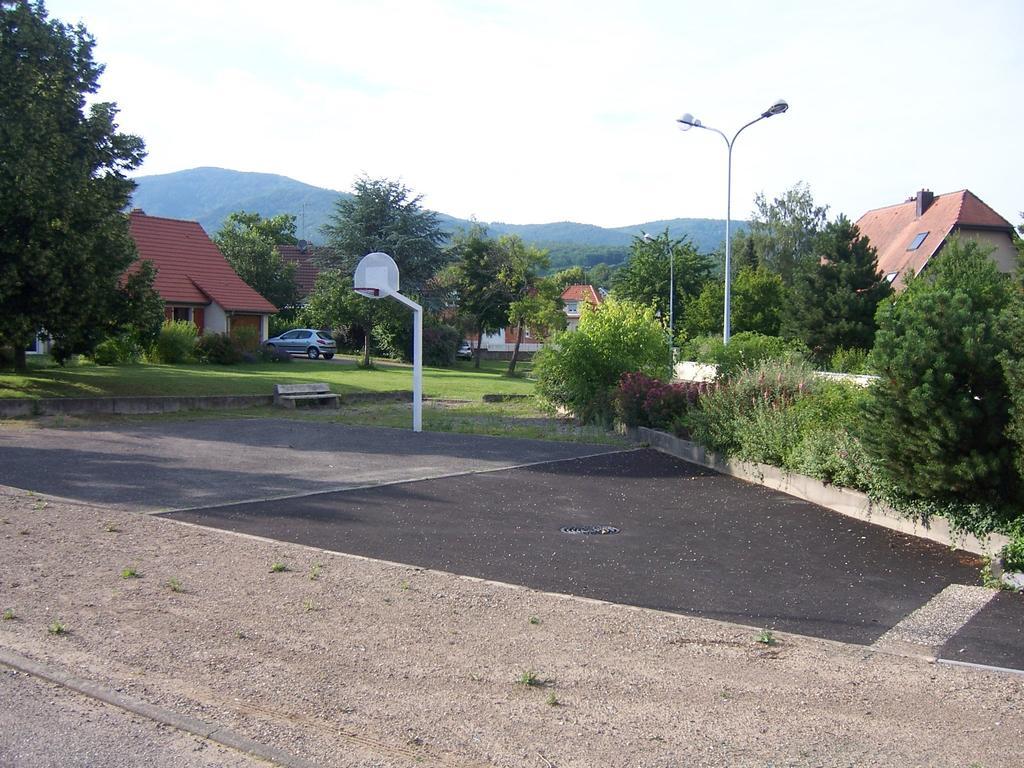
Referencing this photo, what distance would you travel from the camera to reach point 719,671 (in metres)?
5.66

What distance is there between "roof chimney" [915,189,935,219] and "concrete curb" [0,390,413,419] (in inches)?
1909

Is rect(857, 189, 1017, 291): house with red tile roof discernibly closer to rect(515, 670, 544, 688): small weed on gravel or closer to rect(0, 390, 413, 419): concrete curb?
rect(0, 390, 413, 419): concrete curb

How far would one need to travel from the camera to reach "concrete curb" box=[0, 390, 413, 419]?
66.5ft

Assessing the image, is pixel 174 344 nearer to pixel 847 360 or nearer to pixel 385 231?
pixel 385 231

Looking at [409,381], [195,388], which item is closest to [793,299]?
[409,381]

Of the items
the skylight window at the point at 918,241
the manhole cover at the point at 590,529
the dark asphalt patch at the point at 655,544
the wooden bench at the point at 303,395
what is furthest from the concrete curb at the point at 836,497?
the skylight window at the point at 918,241

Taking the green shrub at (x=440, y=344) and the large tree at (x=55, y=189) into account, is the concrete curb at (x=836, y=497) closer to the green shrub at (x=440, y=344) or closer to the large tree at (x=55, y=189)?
the large tree at (x=55, y=189)

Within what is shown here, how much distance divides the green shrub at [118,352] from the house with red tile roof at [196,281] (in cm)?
739

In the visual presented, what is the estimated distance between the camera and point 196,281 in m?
47.3

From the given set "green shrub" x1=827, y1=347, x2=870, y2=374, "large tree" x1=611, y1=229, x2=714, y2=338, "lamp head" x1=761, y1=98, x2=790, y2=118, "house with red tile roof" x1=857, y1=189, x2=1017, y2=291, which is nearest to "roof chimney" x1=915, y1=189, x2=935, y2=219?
"house with red tile roof" x1=857, y1=189, x2=1017, y2=291

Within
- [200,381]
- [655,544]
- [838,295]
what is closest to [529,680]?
[655,544]

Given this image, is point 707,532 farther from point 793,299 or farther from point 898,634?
point 793,299

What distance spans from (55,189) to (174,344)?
18.6m

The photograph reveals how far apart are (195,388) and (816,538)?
63.2 ft
